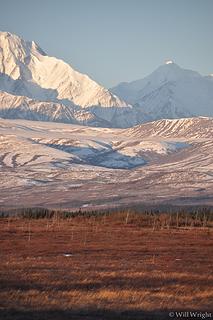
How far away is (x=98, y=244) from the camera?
5772 centimetres

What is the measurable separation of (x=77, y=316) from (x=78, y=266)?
1534 centimetres

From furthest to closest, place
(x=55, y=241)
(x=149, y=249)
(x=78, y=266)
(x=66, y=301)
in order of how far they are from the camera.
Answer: (x=55, y=241), (x=149, y=249), (x=78, y=266), (x=66, y=301)

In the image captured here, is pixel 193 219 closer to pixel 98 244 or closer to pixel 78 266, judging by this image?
pixel 98 244

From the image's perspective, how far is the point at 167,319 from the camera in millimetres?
23000

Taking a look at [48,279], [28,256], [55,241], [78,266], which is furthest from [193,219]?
[48,279]

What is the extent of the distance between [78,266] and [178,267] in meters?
5.88

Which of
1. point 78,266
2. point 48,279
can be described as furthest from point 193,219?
point 48,279

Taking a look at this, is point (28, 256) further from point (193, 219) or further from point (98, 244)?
point (193, 219)

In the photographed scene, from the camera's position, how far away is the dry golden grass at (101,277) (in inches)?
965

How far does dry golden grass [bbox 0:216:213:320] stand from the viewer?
80.4 feet

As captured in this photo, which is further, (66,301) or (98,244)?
(98,244)

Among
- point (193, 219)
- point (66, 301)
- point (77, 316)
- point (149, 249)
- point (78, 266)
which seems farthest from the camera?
point (193, 219)

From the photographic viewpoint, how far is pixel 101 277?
108 ft

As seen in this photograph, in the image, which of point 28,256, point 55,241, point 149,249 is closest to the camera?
point 28,256
